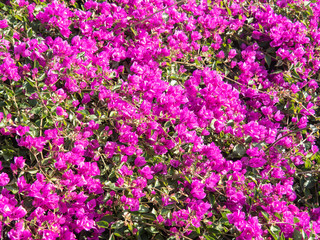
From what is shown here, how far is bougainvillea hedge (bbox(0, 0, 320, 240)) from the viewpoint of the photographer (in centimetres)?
196

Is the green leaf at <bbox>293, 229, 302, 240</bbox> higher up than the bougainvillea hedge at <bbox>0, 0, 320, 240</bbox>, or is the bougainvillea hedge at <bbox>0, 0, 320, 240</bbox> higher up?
the bougainvillea hedge at <bbox>0, 0, 320, 240</bbox>

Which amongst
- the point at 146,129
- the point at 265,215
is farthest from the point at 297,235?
the point at 146,129

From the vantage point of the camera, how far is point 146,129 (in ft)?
7.20

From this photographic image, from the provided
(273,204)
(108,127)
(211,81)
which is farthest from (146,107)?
(273,204)

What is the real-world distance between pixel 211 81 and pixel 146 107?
61 cm

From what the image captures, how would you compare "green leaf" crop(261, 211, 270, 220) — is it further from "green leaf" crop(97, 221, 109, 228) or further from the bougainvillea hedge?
"green leaf" crop(97, 221, 109, 228)

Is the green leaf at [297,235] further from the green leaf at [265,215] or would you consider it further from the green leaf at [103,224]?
the green leaf at [103,224]

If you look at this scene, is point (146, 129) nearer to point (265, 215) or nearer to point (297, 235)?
point (265, 215)

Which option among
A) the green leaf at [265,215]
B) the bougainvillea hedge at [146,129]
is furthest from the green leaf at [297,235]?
the green leaf at [265,215]

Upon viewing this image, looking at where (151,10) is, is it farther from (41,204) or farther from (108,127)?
(41,204)

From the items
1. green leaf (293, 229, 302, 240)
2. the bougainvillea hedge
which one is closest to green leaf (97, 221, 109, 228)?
the bougainvillea hedge

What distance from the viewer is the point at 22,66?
2.22 meters

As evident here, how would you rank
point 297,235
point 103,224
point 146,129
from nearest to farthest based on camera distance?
point 103,224 < point 297,235 < point 146,129

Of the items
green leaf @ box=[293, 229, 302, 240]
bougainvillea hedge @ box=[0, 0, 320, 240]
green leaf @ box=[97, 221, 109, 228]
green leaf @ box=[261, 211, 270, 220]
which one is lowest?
green leaf @ box=[293, 229, 302, 240]
